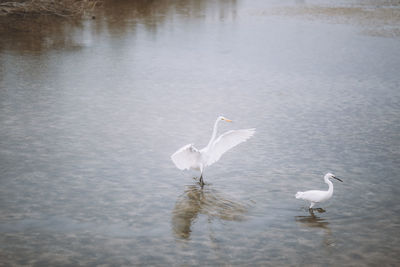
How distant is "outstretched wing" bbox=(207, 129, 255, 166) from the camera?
745cm

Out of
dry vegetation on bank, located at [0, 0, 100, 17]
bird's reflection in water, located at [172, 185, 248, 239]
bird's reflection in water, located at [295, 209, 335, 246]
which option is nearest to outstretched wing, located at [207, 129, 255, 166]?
bird's reflection in water, located at [172, 185, 248, 239]

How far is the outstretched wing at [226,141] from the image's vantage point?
24.4 feet

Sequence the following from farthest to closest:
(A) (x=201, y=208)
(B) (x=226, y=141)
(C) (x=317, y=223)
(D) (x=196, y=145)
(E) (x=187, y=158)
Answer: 1. (D) (x=196, y=145)
2. (B) (x=226, y=141)
3. (E) (x=187, y=158)
4. (A) (x=201, y=208)
5. (C) (x=317, y=223)

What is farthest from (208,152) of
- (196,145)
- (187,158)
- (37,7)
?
(37,7)

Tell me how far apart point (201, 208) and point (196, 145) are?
8.60 feet

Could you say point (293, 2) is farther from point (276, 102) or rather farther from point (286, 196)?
point (286, 196)

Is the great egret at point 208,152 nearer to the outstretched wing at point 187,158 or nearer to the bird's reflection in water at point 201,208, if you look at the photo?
the outstretched wing at point 187,158

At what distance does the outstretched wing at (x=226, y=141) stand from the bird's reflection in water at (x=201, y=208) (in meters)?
0.54

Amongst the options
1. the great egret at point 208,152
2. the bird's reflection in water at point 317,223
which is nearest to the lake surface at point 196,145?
the bird's reflection in water at point 317,223

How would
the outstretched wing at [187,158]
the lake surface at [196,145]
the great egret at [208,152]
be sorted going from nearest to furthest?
the lake surface at [196,145] → the outstretched wing at [187,158] → the great egret at [208,152]

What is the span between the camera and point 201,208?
6930 mm

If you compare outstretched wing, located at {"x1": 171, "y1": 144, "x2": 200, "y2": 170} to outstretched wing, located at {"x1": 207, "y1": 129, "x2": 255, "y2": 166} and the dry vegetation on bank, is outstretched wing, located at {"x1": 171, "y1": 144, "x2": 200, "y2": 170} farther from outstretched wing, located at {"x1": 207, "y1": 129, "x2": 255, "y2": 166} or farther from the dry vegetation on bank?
the dry vegetation on bank

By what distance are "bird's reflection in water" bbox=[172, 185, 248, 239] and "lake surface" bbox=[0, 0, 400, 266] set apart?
29 mm

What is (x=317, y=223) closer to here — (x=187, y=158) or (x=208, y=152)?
(x=208, y=152)
